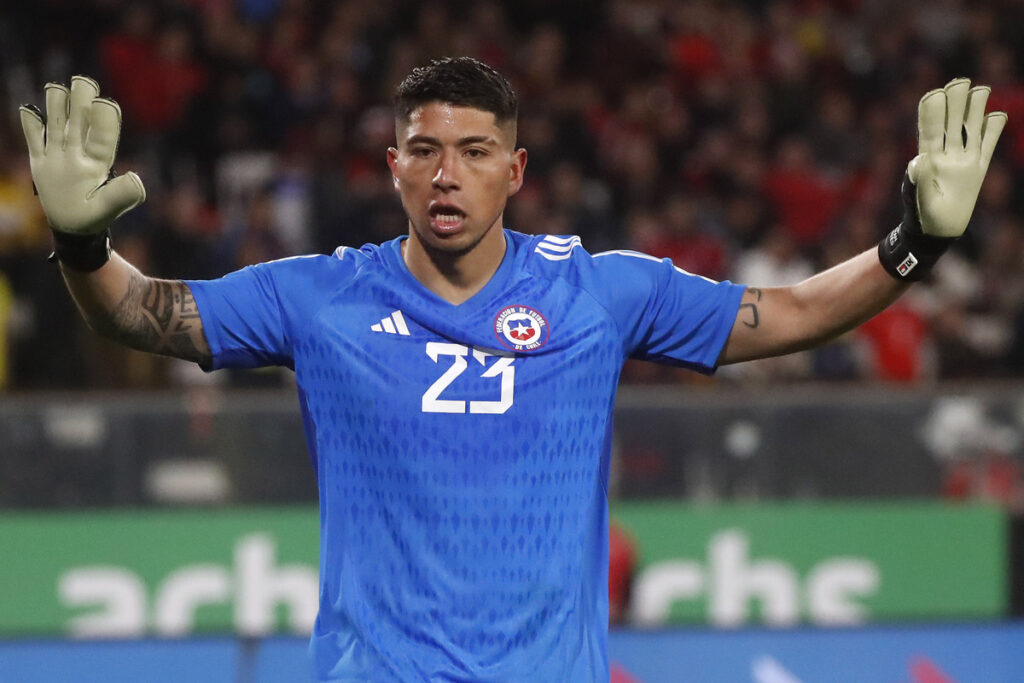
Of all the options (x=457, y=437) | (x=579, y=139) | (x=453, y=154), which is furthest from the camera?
(x=579, y=139)

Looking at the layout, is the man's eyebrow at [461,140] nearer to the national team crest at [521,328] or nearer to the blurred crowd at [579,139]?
the national team crest at [521,328]

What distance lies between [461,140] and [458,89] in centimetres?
11

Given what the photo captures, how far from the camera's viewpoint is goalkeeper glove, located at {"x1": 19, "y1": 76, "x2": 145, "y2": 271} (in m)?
3.10

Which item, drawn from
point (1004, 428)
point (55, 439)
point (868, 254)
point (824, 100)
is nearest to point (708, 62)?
point (824, 100)

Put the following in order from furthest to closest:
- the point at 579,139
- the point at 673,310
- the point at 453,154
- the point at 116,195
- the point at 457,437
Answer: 1. the point at 579,139
2. the point at 673,310
3. the point at 453,154
4. the point at 457,437
5. the point at 116,195

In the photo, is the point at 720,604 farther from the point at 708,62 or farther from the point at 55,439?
the point at 708,62

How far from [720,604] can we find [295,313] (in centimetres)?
503

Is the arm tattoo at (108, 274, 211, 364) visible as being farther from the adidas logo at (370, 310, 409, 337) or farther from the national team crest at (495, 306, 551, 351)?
the national team crest at (495, 306, 551, 351)

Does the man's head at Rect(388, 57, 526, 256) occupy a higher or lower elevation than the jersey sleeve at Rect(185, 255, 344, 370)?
higher

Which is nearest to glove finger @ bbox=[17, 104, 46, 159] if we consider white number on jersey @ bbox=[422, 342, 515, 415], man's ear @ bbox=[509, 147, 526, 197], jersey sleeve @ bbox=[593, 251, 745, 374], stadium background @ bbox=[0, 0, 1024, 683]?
white number on jersey @ bbox=[422, 342, 515, 415]

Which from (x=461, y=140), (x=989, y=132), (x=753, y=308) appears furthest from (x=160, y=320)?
(x=989, y=132)

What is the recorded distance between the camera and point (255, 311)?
341cm

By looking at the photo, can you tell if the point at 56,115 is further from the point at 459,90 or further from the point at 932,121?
the point at 932,121

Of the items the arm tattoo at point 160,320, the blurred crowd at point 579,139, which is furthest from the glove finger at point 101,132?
the blurred crowd at point 579,139
